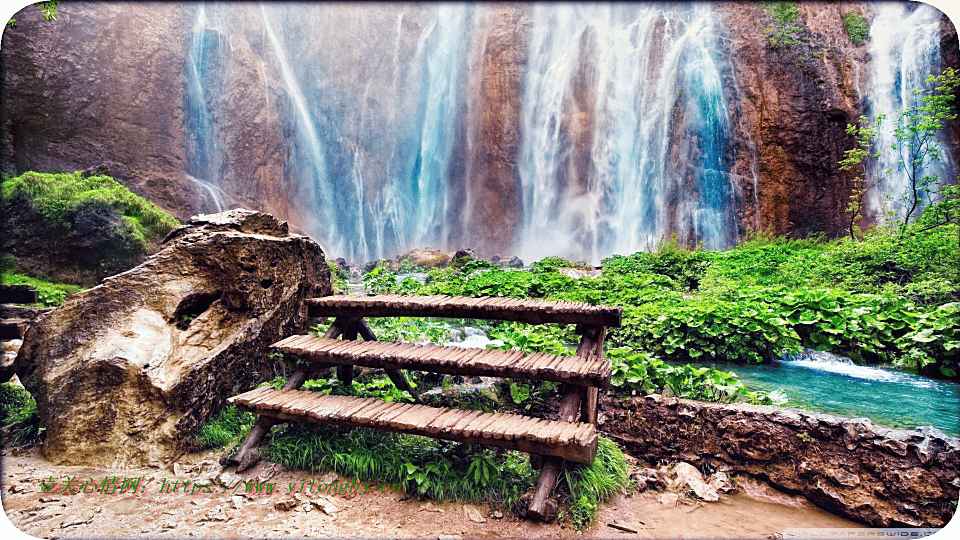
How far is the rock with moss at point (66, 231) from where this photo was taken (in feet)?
26.3

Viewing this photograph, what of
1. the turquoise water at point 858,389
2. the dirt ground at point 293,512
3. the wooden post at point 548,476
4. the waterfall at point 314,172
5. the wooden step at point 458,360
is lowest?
the dirt ground at point 293,512

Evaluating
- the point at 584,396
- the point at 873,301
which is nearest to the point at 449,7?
the point at 873,301

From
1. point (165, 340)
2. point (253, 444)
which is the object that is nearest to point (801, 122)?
point (253, 444)

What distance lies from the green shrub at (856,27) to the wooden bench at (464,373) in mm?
18398

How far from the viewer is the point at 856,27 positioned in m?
15.4

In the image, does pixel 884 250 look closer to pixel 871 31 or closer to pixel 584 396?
pixel 584 396

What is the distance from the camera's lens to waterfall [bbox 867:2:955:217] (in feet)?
43.0

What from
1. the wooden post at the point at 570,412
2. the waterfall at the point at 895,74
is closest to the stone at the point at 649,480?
the wooden post at the point at 570,412

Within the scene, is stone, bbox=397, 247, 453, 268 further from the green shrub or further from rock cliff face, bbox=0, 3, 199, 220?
the green shrub

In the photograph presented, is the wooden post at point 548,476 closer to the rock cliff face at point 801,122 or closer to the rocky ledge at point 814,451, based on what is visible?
the rocky ledge at point 814,451

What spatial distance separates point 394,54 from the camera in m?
22.0

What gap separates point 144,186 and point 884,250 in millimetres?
18767

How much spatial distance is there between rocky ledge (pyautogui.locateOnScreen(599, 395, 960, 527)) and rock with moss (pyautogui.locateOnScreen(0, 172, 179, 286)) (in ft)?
29.2

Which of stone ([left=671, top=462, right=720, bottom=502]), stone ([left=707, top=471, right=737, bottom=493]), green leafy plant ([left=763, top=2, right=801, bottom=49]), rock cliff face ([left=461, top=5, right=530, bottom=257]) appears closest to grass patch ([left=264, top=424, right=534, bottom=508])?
stone ([left=671, top=462, right=720, bottom=502])
